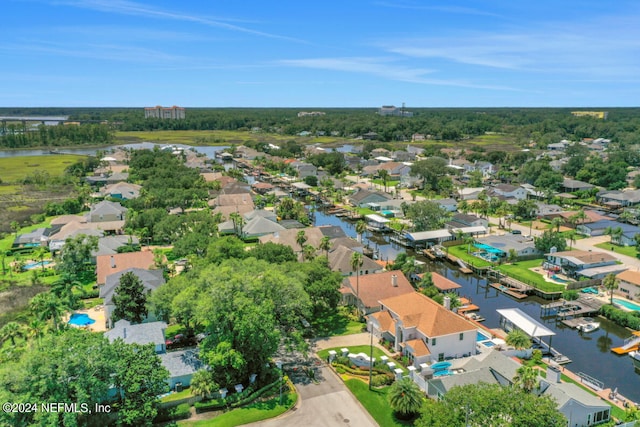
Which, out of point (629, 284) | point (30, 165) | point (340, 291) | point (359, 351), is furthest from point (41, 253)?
point (30, 165)

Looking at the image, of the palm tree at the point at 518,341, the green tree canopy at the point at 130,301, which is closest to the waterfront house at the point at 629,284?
the palm tree at the point at 518,341

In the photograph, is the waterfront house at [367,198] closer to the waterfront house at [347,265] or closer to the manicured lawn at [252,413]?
the waterfront house at [347,265]

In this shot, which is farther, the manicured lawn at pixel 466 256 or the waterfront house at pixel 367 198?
the waterfront house at pixel 367 198

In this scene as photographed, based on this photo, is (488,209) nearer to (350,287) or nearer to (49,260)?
(350,287)

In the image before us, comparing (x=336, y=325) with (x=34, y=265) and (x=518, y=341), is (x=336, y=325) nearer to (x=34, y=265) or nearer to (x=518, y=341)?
(x=518, y=341)

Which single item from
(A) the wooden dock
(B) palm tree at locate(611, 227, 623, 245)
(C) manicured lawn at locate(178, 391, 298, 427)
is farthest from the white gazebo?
(B) palm tree at locate(611, 227, 623, 245)

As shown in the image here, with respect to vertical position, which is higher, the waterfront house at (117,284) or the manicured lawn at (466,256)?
the waterfront house at (117,284)
